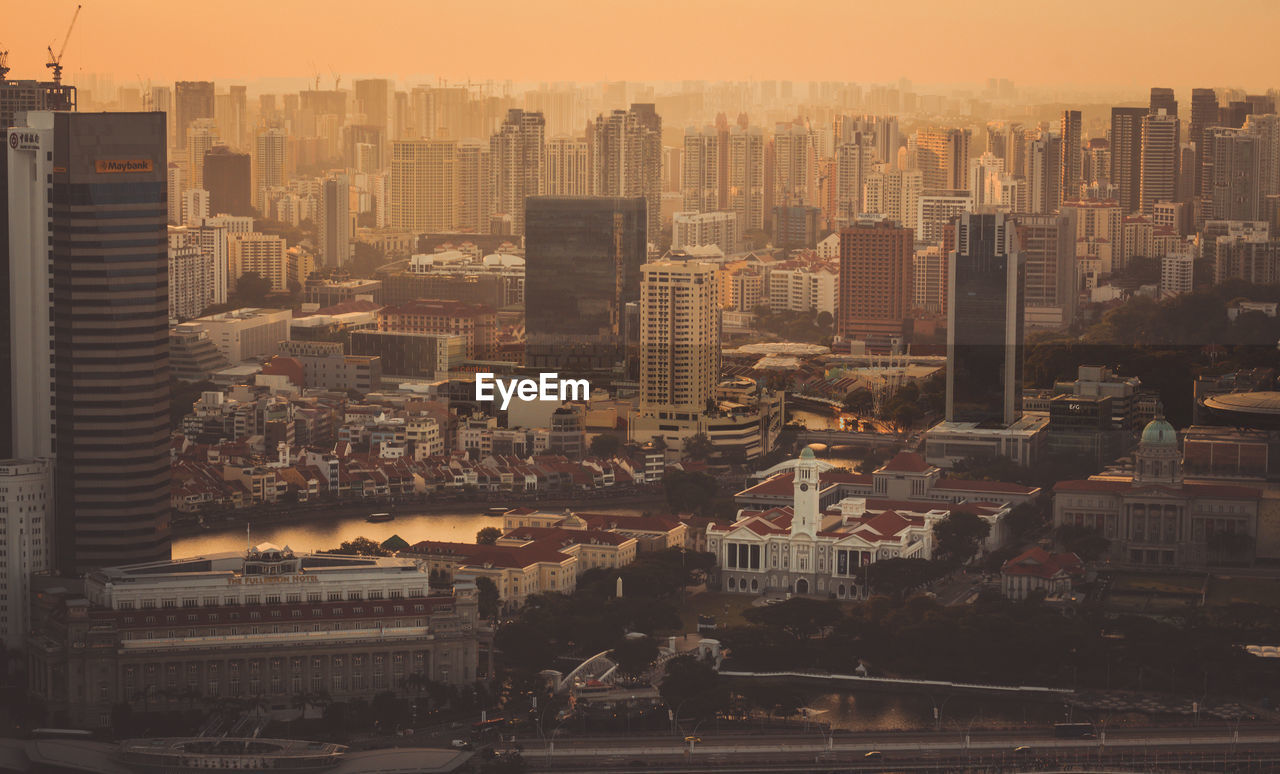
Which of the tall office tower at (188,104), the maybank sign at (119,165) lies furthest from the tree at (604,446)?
the tall office tower at (188,104)

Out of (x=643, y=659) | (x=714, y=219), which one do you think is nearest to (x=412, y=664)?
(x=643, y=659)

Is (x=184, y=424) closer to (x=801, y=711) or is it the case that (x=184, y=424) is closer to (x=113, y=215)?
(x=113, y=215)

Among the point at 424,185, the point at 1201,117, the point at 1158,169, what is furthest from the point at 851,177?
the point at 1201,117

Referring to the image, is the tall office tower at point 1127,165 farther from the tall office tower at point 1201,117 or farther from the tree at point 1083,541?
the tree at point 1083,541

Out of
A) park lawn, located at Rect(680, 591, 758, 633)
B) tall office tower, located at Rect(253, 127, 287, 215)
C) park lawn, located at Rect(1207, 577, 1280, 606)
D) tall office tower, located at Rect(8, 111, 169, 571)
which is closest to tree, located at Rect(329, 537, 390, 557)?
tall office tower, located at Rect(8, 111, 169, 571)

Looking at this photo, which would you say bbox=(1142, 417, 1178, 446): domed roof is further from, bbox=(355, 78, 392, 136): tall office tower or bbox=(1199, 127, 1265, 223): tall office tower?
bbox=(355, 78, 392, 136): tall office tower

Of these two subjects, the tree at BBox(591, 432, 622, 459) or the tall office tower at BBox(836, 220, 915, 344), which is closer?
the tree at BBox(591, 432, 622, 459)
